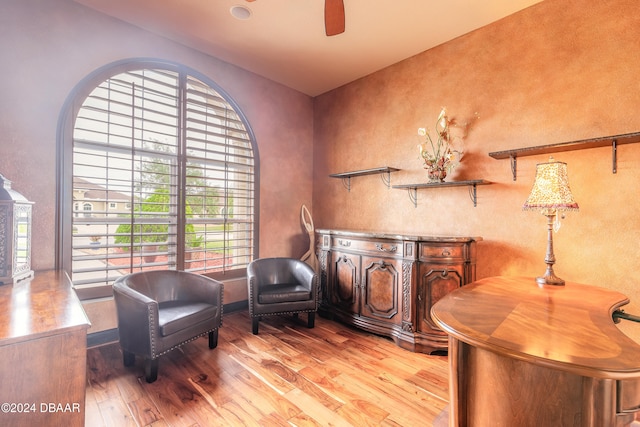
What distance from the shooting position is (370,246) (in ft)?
9.80

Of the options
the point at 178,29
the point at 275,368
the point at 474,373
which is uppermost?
the point at 178,29

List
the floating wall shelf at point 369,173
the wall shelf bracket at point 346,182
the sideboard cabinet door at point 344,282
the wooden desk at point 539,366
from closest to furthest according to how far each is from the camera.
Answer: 1. the wooden desk at point 539,366
2. the sideboard cabinet door at point 344,282
3. the floating wall shelf at point 369,173
4. the wall shelf bracket at point 346,182

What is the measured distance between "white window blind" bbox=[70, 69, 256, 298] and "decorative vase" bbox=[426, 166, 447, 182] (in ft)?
7.05

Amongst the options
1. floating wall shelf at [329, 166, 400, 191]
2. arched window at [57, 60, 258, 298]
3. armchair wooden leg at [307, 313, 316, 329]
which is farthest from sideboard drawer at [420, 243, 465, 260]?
arched window at [57, 60, 258, 298]

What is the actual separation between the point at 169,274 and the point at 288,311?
3.94 feet

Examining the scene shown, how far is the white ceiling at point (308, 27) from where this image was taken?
8.23 feet

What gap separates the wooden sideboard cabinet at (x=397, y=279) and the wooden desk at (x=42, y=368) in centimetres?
231

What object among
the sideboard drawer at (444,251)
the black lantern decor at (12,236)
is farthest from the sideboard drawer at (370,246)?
the black lantern decor at (12,236)

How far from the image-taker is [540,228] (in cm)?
243

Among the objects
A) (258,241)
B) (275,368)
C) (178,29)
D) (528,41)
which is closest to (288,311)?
(275,368)

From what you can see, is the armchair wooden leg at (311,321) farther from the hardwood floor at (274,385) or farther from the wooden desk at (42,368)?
the wooden desk at (42,368)

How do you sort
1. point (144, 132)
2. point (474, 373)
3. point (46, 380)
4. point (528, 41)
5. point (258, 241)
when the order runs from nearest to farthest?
point (474, 373) < point (46, 380) < point (528, 41) < point (144, 132) < point (258, 241)

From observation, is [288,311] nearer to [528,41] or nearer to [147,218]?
[147,218]

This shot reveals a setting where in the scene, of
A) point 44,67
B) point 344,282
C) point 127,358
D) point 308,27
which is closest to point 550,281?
point 344,282
